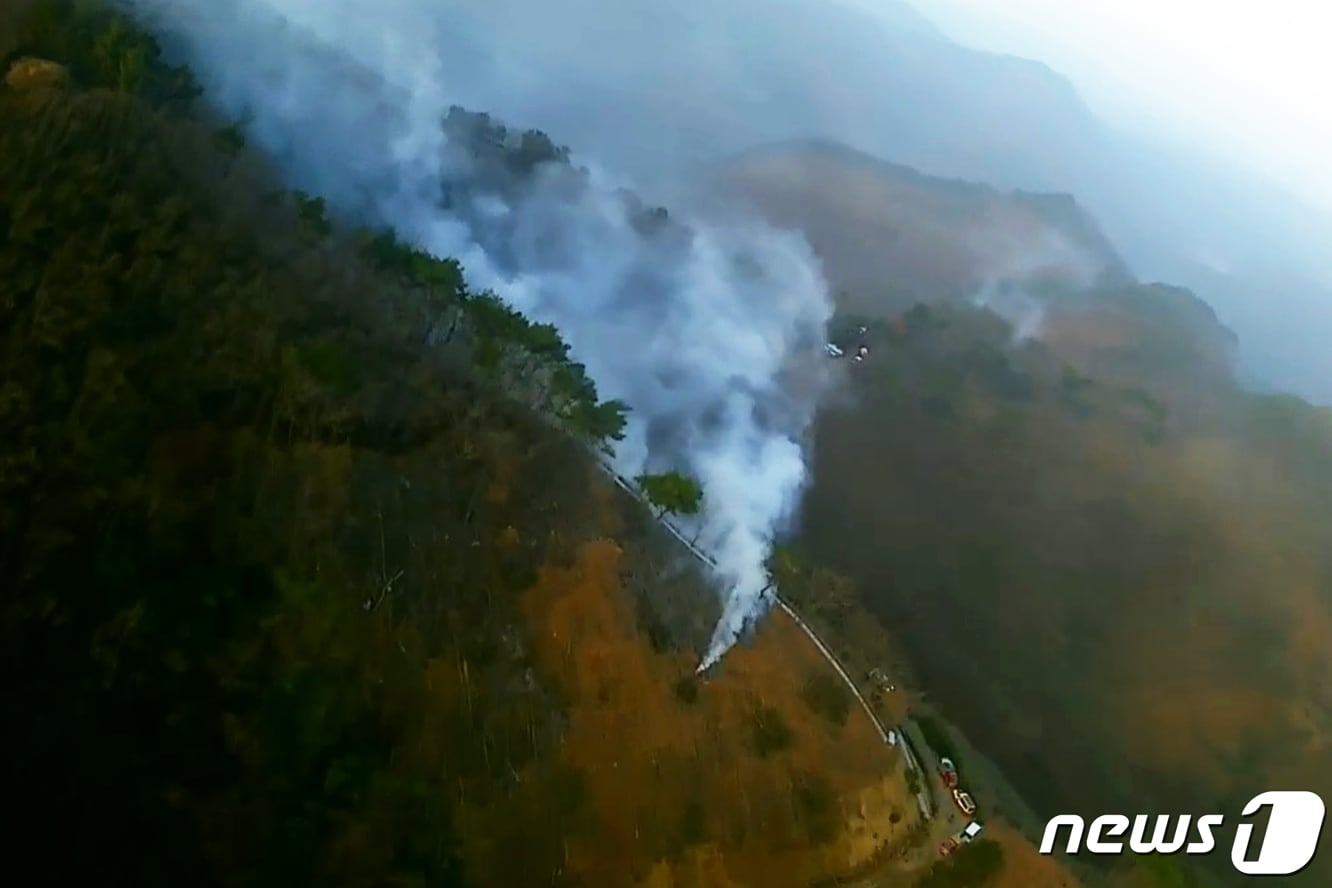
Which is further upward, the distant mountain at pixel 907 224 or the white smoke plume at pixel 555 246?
the distant mountain at pixel 907 224

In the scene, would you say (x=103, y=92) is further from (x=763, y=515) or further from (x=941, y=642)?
(x=941, y=642)

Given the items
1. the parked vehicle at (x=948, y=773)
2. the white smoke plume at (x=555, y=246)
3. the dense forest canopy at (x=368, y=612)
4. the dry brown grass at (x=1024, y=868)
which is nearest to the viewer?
the dense forest canopy at (x=368, y=612)

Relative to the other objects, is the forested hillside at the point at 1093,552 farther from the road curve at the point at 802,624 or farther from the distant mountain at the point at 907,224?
the road curve at the point at 802,624

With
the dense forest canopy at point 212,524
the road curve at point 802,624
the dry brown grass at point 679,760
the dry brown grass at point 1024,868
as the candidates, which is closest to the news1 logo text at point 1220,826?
the dry brown grass at point 1024,868

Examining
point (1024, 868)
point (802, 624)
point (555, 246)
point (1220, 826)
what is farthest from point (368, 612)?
point (1220, 826)

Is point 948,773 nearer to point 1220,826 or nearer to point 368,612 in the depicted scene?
point 1220,826

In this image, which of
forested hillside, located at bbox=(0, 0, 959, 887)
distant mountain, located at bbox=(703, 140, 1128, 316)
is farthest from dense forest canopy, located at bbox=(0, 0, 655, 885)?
distant mountain, located at bbox=(703, 140, 1128, 316)

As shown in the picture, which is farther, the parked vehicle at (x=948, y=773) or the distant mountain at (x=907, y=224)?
the distant mountain at (x=907, y=224)
